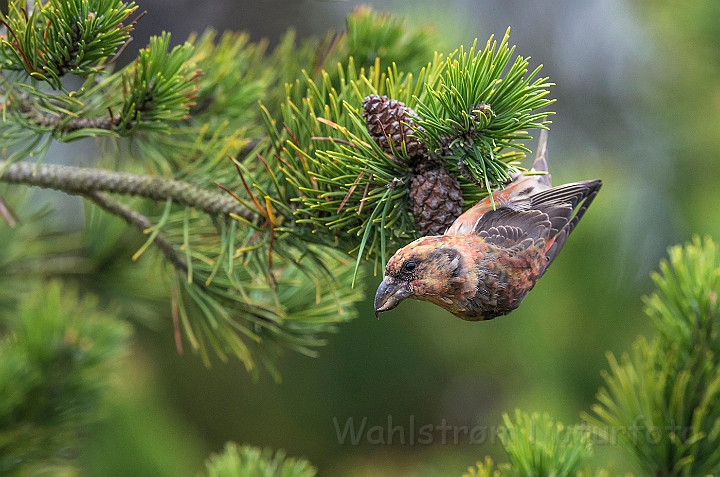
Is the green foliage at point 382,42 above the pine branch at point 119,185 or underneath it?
above

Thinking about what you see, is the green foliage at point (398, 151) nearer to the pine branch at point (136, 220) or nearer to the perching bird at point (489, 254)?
the perching bird at point (489, 254)

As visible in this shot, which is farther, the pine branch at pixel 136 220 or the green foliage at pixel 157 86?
the pine branch at pixel 136 220

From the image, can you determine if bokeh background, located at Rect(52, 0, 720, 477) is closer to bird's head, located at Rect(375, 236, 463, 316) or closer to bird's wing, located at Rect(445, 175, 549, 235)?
bird's wing, located at Rect(445, 175, 549, 235)

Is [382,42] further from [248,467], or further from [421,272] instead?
[248,467]

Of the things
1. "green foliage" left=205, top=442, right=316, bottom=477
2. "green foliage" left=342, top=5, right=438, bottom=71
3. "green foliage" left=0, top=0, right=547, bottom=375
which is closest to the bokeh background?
"green foliage" left=342, top=5, right=438, bottom=71

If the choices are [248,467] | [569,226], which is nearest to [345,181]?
[569,226]

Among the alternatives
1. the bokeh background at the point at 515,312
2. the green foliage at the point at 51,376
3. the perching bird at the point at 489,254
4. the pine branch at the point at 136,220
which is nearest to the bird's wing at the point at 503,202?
the perching bird at the point at 489,254

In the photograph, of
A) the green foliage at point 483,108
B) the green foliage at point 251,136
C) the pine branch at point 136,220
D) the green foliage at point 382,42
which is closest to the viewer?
the green foliage at point 483,108
